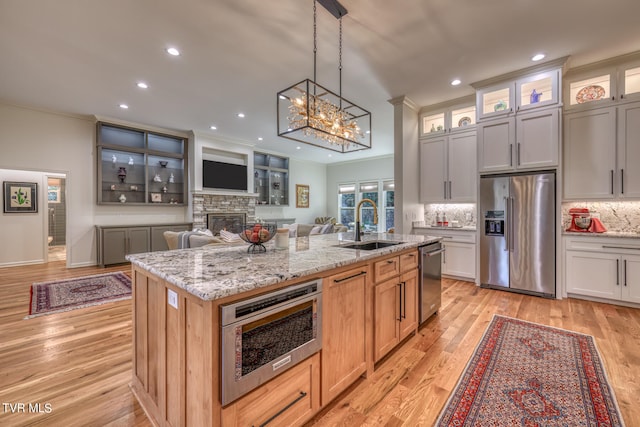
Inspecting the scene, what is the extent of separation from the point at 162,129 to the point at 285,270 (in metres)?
6.50

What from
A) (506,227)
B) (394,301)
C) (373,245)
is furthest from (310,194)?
(394,301)

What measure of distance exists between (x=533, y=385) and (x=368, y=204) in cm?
814

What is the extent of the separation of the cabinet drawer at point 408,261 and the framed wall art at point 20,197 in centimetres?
766

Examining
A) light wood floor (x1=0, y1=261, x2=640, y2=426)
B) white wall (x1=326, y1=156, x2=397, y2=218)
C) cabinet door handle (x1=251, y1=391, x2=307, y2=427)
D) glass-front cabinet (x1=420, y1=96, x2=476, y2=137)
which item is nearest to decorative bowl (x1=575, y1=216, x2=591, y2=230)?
light wood floor (x1=0, y1=261, x2=640, y2=426)

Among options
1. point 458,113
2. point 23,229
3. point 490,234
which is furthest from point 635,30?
point 23,229

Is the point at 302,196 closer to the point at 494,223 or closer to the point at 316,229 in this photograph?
the point at 316,229

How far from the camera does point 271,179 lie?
8875 mm

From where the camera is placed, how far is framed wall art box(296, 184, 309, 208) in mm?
9727

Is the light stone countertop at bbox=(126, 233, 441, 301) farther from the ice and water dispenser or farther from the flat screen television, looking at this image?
the flat screen television

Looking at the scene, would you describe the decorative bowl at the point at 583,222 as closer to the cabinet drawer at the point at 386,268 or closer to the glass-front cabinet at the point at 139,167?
the cabinet drawer at the point at 386,268

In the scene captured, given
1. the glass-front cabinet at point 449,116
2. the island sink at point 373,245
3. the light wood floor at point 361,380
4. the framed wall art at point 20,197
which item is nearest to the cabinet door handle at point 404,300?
the light wood floor at point 361,380

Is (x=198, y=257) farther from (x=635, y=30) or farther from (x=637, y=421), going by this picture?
(x=635, y=30)

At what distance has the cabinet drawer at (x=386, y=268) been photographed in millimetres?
2010

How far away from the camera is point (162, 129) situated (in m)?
6.41
